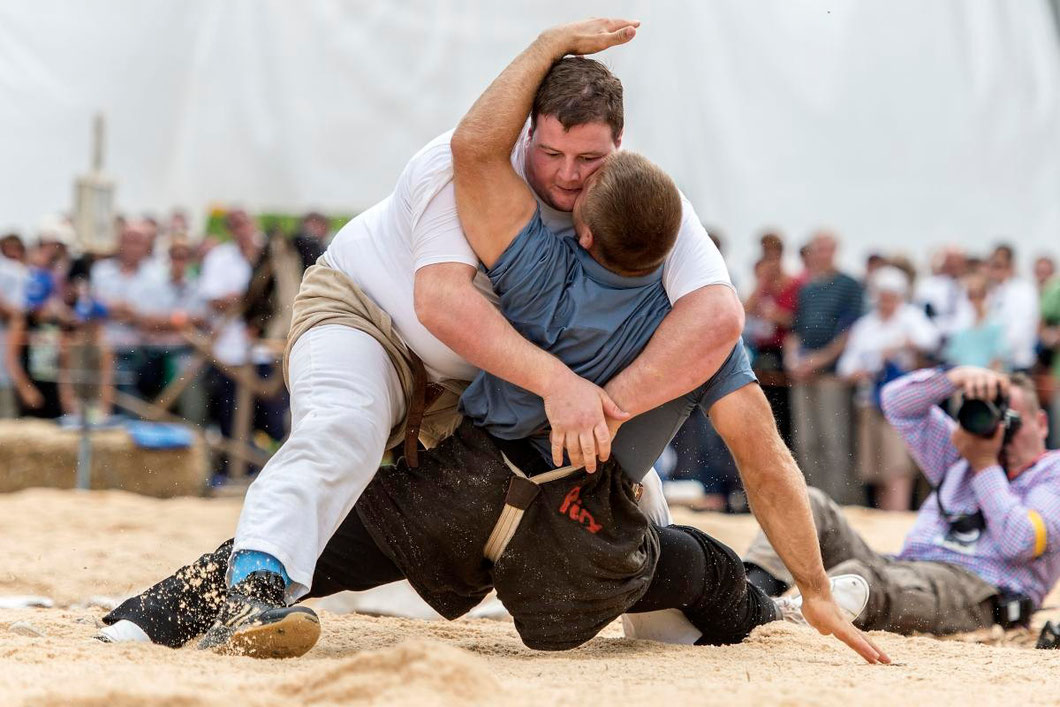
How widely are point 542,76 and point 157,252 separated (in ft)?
25.1

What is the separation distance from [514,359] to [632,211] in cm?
43

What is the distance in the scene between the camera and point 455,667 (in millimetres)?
2371

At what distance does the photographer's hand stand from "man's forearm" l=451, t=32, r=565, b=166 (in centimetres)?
228

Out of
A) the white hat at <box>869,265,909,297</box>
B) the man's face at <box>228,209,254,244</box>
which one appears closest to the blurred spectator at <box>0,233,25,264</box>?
the man's face at <box>228,209,254,244</box>

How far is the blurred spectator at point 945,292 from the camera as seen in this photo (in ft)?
28.1

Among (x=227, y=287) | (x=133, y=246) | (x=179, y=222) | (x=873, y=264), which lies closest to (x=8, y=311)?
(x=133, y=246)

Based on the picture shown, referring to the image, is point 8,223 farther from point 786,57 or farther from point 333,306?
point 333,306

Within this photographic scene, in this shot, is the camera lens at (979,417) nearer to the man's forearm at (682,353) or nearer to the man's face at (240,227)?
the man's forearm at (682,353)

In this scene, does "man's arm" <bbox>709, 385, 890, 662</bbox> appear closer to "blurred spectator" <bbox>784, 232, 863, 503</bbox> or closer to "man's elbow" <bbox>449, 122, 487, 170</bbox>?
"man's elbow" <bbox>449, 122, 487, 170</bbox>

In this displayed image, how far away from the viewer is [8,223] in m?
10.9

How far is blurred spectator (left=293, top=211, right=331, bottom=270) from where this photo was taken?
27.4 ft

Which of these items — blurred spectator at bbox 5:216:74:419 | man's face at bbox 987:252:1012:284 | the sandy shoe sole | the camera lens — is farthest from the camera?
man's face at bbox 987:252:1012:284

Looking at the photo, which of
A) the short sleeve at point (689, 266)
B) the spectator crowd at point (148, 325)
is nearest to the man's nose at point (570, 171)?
the short sleeve at point (689, 266)

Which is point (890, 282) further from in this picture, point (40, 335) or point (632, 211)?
point (40, 335)
